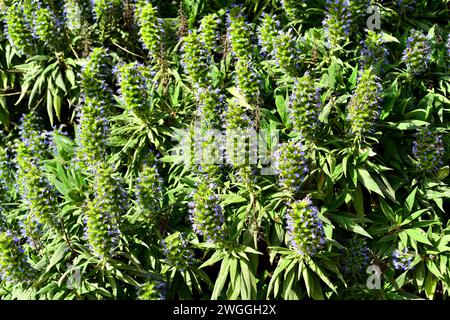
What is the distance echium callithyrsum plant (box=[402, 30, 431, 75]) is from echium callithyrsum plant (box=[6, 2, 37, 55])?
3.41 metres

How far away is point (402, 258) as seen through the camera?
16.8ft

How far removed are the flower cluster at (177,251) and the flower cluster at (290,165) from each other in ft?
2.77

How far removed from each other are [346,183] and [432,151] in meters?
0.72

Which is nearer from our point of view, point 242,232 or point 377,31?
point 242,232

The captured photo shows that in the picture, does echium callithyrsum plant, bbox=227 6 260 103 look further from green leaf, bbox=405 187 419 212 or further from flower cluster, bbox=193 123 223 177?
green leaf, bbox=405 187 419 212

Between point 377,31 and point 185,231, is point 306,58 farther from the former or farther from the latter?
point 185,231

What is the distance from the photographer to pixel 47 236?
17.7 ft

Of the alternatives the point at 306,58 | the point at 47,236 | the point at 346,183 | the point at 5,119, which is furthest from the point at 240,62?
the point at 5,119

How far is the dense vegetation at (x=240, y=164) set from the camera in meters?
4.84

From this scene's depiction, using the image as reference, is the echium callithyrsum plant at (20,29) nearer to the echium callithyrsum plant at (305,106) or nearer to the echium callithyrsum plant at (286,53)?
the echium callithyrsum plant at (286,53)

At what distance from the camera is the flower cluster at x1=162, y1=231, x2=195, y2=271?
15.8ft

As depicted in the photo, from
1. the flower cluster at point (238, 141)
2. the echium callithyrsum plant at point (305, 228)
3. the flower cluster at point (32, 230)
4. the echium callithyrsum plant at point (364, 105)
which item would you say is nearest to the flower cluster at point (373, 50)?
the echium callithyrsum plant at point (364, 105)

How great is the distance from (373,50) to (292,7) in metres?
1.00
